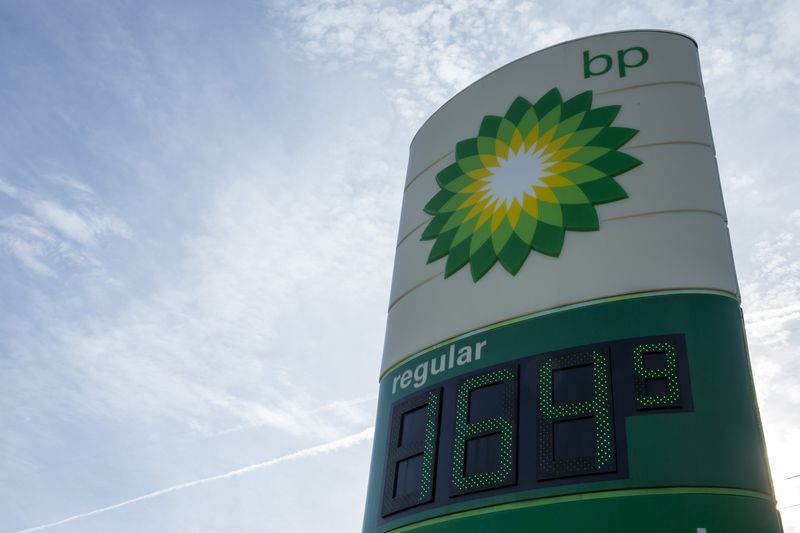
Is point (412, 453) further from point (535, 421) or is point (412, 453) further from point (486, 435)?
point (535, 421)

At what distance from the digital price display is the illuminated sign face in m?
0.03

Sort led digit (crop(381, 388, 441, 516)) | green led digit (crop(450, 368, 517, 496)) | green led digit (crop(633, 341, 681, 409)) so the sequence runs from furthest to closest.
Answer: led digit (crop(381, 388, 441, 516)), green led digit (crop(450, 368, 517, 496)), green led digit (crop(633, 341, 681, 409))

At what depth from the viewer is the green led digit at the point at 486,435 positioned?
10898 mm

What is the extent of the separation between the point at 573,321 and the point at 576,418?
5.39ft

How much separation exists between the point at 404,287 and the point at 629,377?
5.67 m

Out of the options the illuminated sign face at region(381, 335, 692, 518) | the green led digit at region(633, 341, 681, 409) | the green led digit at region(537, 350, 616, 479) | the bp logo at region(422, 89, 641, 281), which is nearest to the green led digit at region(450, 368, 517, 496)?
the illuminated sign face at region(381, 335, 692, 518)

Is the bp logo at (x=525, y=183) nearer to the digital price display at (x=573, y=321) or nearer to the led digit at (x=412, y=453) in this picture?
the digital price display at (x=573, y=321)

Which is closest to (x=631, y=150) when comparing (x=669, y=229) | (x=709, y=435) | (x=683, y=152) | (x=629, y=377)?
(x=683, y=152)

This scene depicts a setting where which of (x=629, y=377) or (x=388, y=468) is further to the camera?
(x=388, y=468)

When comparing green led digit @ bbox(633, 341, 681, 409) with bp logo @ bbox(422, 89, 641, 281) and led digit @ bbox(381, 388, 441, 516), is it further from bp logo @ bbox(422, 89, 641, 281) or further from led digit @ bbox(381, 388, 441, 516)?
led digit @ bbox(381, 388, 441, 516)

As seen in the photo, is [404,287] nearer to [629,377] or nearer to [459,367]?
[459,367]

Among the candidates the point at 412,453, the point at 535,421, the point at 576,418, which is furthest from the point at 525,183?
the point at 412,453

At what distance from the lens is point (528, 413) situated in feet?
35.9

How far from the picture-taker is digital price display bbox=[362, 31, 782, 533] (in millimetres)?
9859
